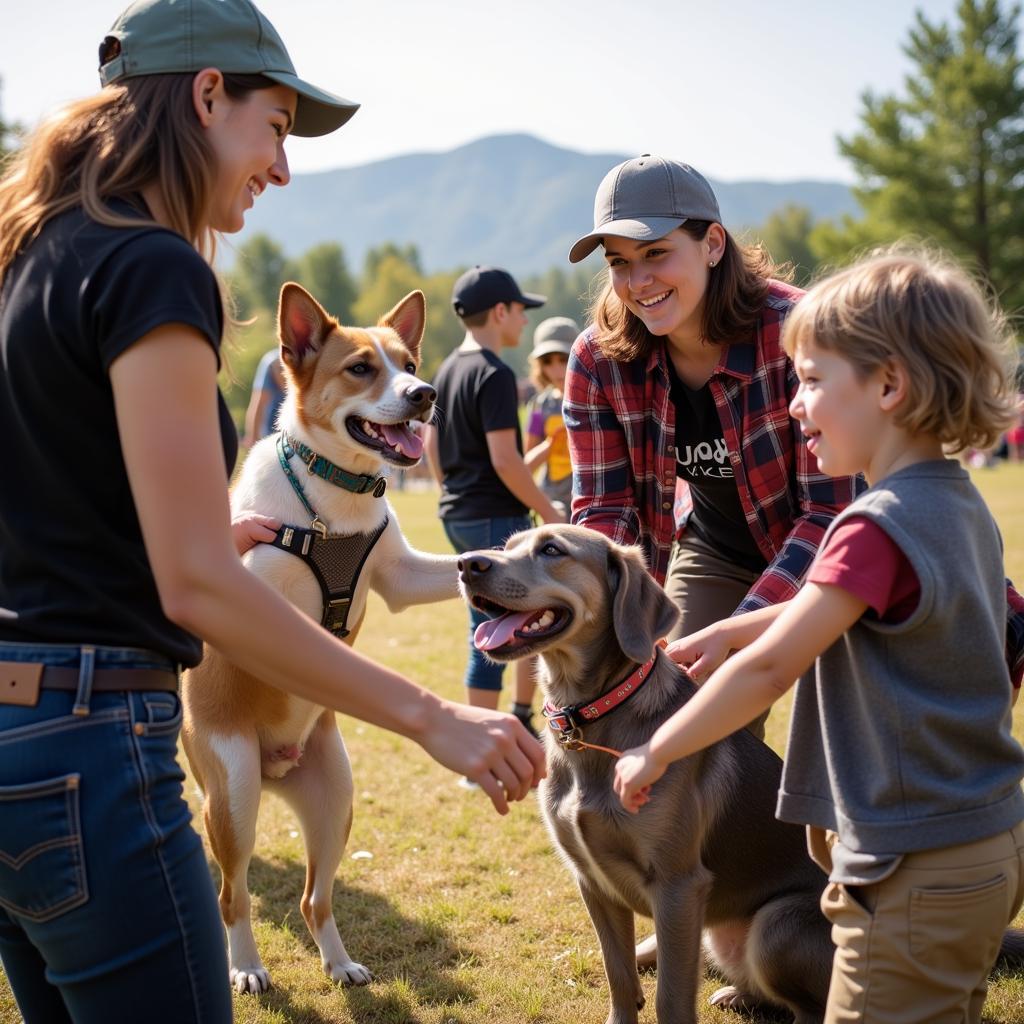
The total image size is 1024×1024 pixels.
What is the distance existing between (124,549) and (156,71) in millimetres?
990

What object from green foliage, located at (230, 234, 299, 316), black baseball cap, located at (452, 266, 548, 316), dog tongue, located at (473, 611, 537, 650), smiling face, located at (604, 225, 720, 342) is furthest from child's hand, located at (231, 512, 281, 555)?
green foliage, located at (230, 234, 299, 316)

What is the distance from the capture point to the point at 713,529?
479cm

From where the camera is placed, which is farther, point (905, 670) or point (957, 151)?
point (957, 151)

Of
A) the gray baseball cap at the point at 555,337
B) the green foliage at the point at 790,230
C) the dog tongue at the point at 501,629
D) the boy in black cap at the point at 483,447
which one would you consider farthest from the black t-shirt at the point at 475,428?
the green foliage at the point at 790,230

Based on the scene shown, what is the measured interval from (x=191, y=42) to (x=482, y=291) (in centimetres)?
580

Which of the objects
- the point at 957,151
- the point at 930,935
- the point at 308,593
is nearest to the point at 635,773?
the point at 930,935

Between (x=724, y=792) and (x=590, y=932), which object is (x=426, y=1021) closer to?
(x=590, y=932)

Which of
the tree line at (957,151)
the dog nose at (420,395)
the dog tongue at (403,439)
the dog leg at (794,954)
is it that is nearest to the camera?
the dog leg at (794,954)

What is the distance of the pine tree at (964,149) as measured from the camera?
1741 inches

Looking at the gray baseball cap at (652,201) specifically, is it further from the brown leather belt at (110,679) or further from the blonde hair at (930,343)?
the brown leather belt at (110,679)

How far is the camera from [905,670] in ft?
8.19

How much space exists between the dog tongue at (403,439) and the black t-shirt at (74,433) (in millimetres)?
2817

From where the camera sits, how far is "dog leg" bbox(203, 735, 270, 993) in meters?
4.24

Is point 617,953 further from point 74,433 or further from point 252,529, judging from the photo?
point 74,433
